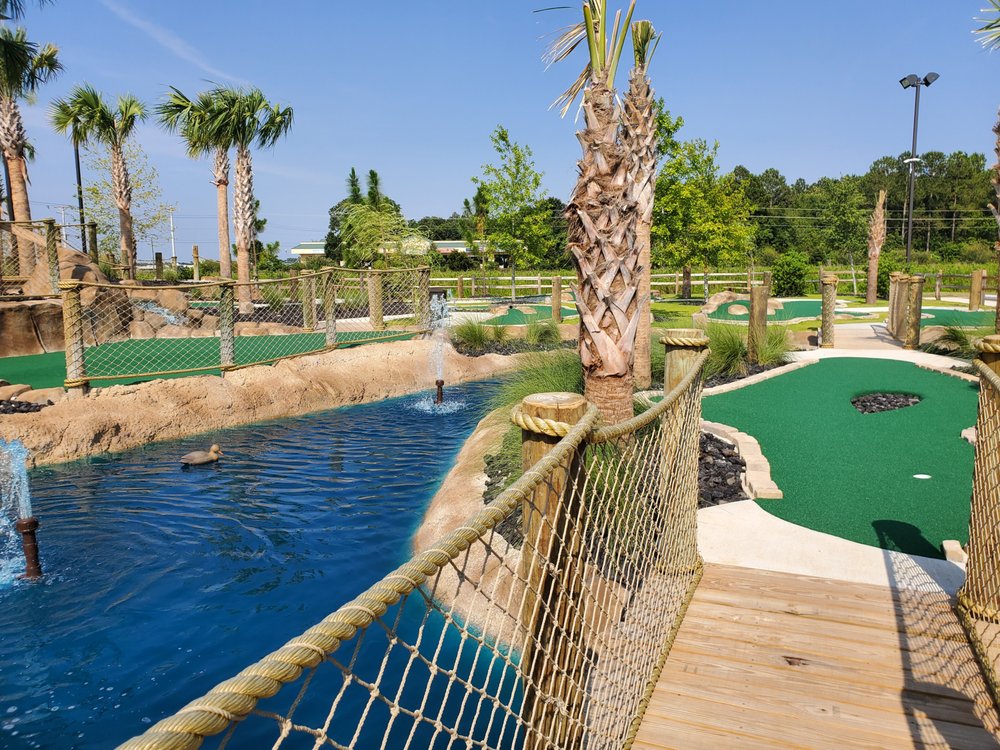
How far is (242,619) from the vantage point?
4.84m

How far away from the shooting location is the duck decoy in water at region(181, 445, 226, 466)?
8195mm

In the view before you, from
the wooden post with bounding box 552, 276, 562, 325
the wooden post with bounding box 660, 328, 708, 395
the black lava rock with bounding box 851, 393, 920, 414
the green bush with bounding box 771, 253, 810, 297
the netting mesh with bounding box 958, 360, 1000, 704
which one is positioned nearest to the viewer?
the netting mesh with bounding box 958, 360, 1000, 704

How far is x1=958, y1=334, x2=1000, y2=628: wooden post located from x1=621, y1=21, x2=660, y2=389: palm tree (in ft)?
19.2

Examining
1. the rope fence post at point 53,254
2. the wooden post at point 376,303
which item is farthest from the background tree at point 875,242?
the rope fence post at point 53,254

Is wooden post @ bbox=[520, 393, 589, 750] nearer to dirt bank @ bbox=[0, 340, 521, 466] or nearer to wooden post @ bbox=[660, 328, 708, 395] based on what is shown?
wooden post @ bbox=[660, 328, 708, 395]

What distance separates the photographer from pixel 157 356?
44.4ft

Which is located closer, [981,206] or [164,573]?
[164,573]

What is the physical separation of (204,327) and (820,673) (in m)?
17.3

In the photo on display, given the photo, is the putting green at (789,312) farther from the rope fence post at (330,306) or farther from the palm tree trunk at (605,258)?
the palm tree trunk at (605,258)

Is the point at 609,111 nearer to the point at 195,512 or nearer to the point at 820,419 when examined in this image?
the point at 820,419

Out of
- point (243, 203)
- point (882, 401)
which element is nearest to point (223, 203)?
point (243, 203)

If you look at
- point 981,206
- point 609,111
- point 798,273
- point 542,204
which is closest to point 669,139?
point 542,204

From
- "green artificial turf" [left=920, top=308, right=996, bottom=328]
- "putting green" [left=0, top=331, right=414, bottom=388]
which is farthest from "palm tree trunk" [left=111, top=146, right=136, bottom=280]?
"green artificial turf" [left=920, top=308, right=996, bottom=328]

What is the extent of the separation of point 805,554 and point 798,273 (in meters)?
26.8
